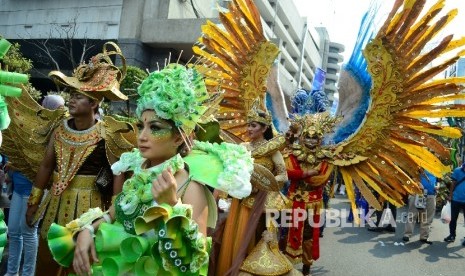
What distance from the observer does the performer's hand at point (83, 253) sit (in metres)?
2.03

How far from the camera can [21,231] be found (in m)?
3.94

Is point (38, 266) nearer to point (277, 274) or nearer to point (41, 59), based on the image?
point (277, 274)

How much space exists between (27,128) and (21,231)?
1.09m

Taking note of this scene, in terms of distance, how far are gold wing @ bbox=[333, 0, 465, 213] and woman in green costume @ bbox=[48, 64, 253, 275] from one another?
9.91 feet

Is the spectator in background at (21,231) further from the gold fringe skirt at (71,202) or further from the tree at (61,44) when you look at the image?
the tree at (61,44)

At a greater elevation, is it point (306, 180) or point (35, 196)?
point (306, 180)

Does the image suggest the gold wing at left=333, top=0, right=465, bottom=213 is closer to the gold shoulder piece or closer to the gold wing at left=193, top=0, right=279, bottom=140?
the gold wing at left=193, top=0, right=279, bottom=140

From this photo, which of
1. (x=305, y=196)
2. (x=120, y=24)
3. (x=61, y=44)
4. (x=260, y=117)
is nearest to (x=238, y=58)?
(x=260, y=117)

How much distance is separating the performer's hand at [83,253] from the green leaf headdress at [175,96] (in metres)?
0.65

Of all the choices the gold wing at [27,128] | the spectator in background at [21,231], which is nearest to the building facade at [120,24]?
the spectator in background at [21,231]

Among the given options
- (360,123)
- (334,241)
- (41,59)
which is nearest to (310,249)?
(360,123)

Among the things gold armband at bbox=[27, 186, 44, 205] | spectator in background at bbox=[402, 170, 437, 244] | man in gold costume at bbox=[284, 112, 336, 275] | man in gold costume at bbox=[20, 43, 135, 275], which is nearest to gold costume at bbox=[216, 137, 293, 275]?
man in gold costume at bbox=[284, 112, 336, 275]

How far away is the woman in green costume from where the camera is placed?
6.04 ft

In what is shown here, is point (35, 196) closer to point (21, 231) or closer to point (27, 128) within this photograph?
point (27, 128)
